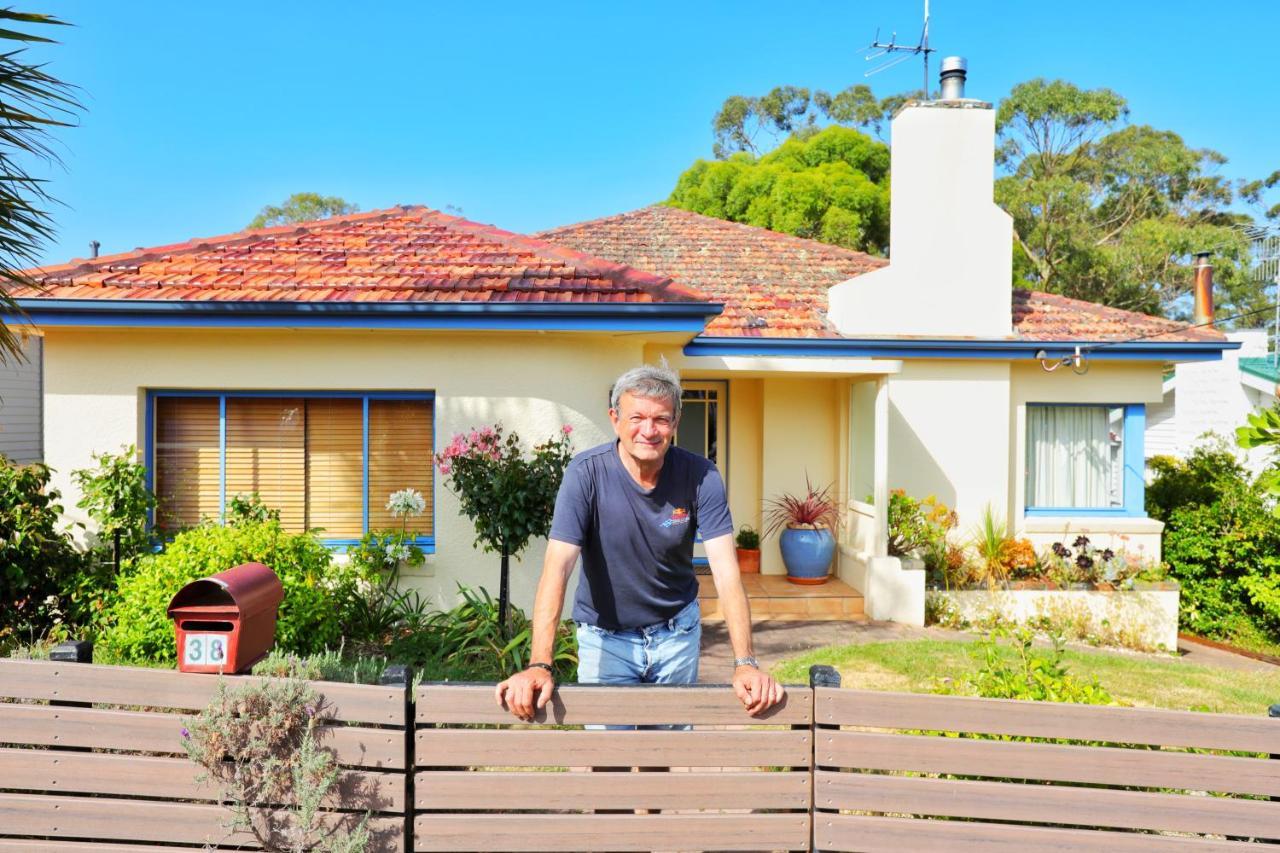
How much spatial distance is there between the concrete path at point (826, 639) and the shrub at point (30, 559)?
5298 mm

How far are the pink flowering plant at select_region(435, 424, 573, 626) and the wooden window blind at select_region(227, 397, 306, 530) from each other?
5.14 ft

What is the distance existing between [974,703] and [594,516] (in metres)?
1.48

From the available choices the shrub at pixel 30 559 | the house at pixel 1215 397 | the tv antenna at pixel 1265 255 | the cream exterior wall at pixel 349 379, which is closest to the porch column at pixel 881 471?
the cream exterior wall at pixel 349 379

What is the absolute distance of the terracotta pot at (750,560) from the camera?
35.2 ft

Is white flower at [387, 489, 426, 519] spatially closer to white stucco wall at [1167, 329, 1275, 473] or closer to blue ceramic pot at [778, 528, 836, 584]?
blue ceramic pot at [778, 528, 836, 584]

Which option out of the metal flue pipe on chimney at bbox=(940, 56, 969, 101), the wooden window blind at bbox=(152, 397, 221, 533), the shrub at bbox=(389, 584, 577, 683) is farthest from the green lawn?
the metal flue pipe on chimney at bbox=(940, 56, 969, 101)

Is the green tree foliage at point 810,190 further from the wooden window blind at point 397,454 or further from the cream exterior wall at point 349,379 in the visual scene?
the wooden window blind at point 397,454

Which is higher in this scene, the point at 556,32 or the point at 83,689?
the point at 556,32

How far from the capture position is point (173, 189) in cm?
2112

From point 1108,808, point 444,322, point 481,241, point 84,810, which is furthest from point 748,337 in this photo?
point 84,810

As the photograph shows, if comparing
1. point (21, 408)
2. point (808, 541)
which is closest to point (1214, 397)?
point (808, 541)

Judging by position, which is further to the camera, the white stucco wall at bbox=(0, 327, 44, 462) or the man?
the white stucco wall at bbox=(0, 327, 44, 462)

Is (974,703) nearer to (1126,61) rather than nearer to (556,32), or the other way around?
(556,32)

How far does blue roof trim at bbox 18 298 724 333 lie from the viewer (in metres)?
6.89
